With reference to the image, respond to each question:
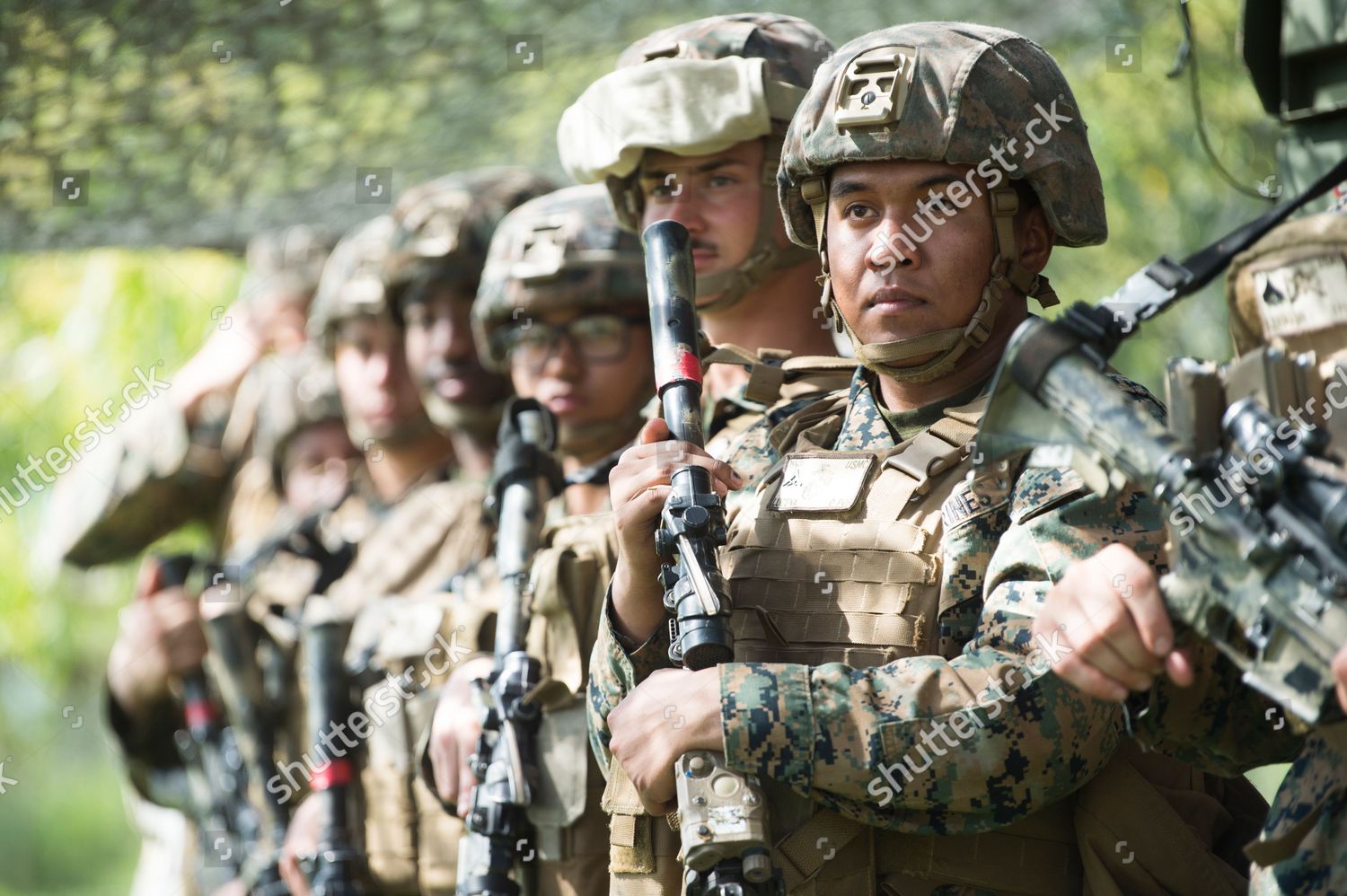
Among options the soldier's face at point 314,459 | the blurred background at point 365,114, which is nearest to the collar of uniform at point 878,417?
the blurred background at point 365,114

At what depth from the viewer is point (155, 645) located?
273 inches

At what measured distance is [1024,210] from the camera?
3.48 meters

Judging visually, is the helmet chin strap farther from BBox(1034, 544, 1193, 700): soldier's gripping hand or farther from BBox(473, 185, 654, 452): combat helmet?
BBox(473, 185, 654, 452): combat helmet

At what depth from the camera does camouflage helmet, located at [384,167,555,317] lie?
6418 mm

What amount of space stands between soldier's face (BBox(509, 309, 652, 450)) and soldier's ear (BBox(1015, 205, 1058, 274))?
211 cm

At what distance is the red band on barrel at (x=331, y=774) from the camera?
223 inches

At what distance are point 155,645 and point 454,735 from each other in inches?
98.9

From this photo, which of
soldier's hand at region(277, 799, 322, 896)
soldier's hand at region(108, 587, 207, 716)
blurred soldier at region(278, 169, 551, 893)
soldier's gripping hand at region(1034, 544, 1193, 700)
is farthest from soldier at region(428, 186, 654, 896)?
soldier's gripping hand at region(1034, 544, 1193, 700)

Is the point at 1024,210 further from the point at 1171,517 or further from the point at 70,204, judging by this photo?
the point at 70,204

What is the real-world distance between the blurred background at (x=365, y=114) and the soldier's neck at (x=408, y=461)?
5.87ft

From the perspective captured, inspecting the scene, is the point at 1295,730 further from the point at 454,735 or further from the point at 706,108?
the point at 454,735

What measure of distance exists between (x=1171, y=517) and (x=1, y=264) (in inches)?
427

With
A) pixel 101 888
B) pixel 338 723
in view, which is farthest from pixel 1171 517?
pixel 101 888

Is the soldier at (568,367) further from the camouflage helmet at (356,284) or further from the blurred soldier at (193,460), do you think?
the blurred soldier at (193,460)
